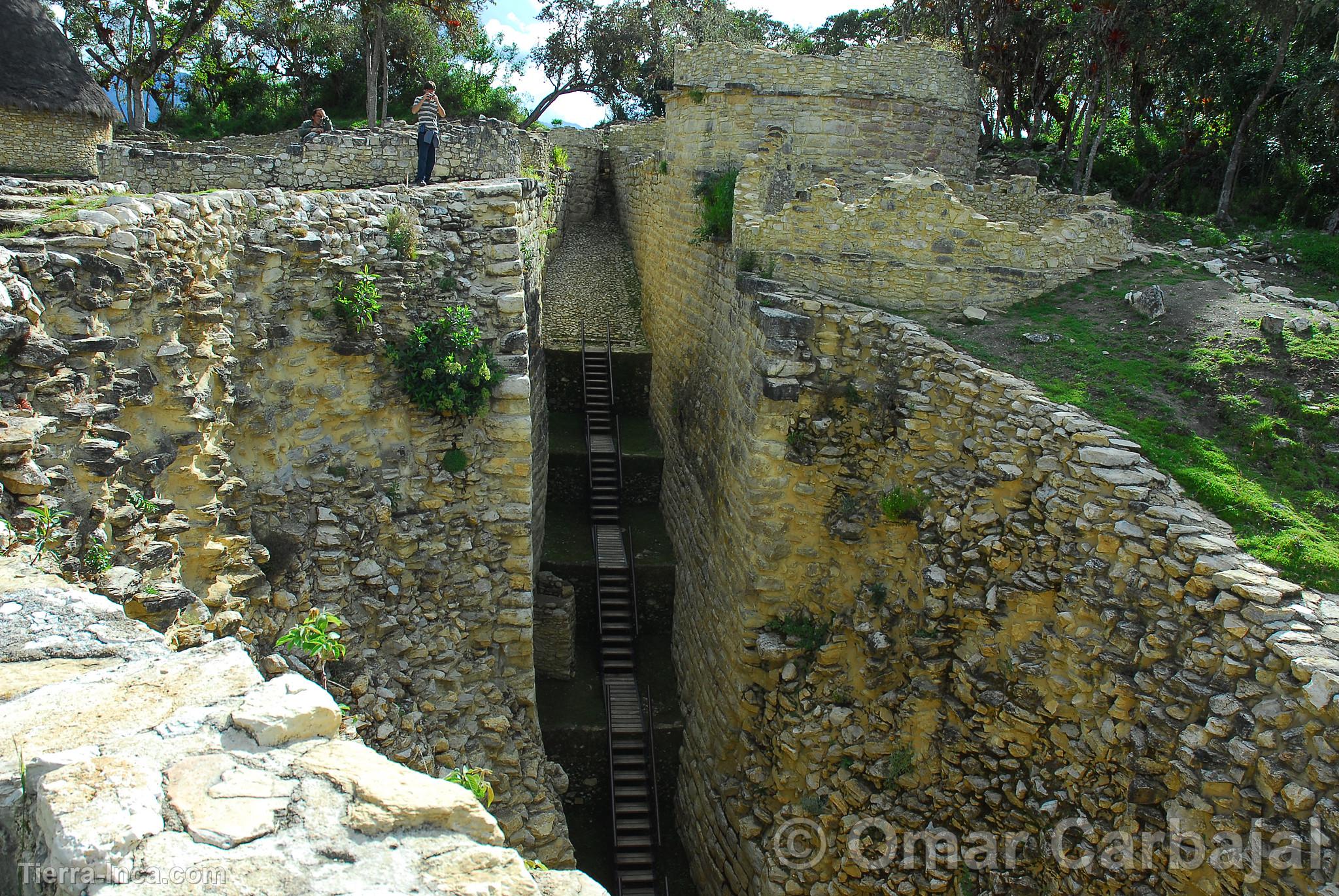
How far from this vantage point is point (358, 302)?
6.08 m

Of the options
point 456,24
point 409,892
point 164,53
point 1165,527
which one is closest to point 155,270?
point 409,892

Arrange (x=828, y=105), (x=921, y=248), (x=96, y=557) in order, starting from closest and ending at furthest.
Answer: (x=96, y=557)
(x=921, y=248)
(x=828, y=105)

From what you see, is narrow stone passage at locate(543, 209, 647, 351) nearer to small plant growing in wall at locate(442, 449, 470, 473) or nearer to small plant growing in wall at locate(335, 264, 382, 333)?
small plant growing in wall at locate(442, 449, 470, 473)

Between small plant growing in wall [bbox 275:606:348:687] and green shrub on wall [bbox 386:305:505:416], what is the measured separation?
1.67 metres

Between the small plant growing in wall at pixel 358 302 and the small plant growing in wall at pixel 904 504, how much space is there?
4.27 metres

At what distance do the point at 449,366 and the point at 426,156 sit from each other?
5009 mm

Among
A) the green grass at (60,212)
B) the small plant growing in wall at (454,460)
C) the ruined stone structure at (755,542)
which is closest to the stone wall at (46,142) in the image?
the ruined stone structure at (755,542)

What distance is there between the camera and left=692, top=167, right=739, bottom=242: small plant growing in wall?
1013 cm

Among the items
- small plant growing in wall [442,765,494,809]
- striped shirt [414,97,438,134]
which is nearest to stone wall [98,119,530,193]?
striped shirt [414,97,438,134]

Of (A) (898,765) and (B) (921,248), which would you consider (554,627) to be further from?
(B) (921,248)

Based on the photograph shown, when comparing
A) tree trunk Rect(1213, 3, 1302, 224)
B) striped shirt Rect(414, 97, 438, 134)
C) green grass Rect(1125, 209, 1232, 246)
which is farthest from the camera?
tree trunk Rect(1213, 3, 1302, 224)

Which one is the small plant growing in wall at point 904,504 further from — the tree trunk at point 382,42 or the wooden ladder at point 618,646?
the tree trunk at point 382,42

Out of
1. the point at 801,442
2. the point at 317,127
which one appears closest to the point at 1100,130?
the point at 801,442

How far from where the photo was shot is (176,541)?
4793mm
